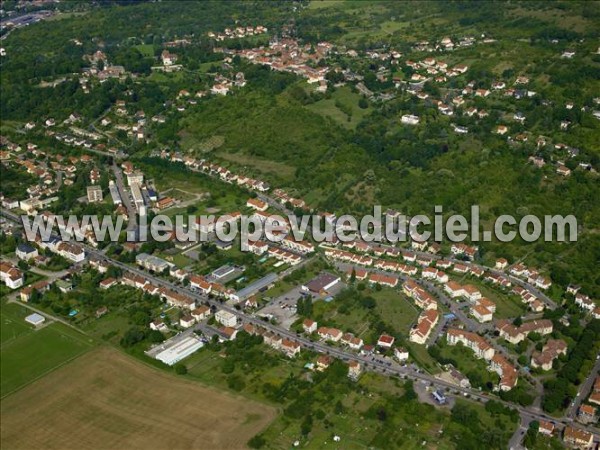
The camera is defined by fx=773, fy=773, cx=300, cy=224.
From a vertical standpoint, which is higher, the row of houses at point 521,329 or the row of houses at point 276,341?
the row of houses at point 276,341

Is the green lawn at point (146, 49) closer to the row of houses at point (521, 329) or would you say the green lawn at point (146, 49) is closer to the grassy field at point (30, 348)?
the grassy field at point (30, 348)

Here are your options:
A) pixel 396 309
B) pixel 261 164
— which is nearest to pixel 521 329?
pixel 396 309

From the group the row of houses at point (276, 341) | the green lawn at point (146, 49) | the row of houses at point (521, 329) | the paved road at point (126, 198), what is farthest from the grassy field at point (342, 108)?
the row of houses at point (276, 341)

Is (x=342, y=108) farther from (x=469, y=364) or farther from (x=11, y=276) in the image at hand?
(x=469, y=364)

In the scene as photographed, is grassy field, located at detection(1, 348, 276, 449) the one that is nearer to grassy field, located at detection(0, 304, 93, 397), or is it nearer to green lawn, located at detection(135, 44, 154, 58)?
grassy field, located at detection(0, 304, 93, 397)

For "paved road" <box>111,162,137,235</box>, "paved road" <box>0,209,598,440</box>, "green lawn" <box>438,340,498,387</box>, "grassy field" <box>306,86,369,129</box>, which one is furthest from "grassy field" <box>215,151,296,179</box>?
"green lawn" <box>438,340,498,387</box>

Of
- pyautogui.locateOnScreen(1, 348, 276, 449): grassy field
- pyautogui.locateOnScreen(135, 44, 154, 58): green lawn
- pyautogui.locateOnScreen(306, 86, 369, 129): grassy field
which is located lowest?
pyautogui.locateOnScreen(1, 348, 276, 449): grassy field

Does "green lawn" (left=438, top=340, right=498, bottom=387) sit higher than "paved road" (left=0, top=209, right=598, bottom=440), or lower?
lower
